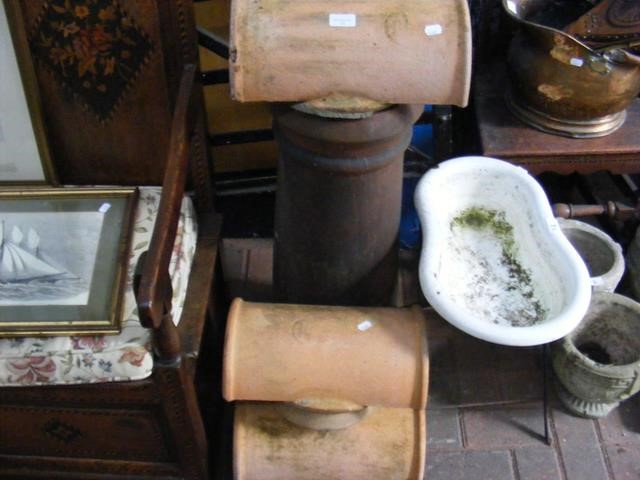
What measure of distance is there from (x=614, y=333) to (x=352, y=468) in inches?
30.4

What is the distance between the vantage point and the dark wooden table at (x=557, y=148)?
1828mm

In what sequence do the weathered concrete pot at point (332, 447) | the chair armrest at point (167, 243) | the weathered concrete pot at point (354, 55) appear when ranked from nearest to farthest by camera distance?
the chair armrest at point (167, 243) → the weathered concrete pot at point (354, 55) → the weathered concrete pot at point (332, 447)

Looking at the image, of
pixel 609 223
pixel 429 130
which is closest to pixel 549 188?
pixel 609 223

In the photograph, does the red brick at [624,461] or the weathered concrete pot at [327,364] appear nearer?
the weathered concrete pot at [327,364]

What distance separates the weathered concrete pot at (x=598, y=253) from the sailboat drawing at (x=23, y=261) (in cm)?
127

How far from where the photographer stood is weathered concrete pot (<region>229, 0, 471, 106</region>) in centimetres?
135

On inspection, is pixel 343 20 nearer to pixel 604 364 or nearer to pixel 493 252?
pixel 493 252

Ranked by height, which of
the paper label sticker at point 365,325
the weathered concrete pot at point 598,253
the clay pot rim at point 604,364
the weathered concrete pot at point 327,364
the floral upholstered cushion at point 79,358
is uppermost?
the floral upholstered cushion at point 79,358

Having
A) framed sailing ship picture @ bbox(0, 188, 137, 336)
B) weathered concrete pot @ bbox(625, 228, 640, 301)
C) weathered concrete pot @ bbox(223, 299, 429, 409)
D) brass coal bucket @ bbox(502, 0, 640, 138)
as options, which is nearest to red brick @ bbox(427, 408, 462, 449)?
weathered concrete pot @ bbox(223, 299, 429, 409)

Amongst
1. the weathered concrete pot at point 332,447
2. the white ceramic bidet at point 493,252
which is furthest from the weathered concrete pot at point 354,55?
the weathered concrete pot at point 332,447

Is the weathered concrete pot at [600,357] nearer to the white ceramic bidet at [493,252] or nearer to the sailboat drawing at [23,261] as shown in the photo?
the white ceramic bidet at [493,252]

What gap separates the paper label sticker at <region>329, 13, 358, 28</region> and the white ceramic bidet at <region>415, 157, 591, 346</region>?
1.56 feet


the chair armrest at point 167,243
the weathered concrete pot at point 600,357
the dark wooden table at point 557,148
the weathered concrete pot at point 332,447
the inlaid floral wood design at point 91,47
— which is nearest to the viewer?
the chair armrest at point 167,243

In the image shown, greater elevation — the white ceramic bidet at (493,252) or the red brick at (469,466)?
the white ceramic bidet at (493,252)
